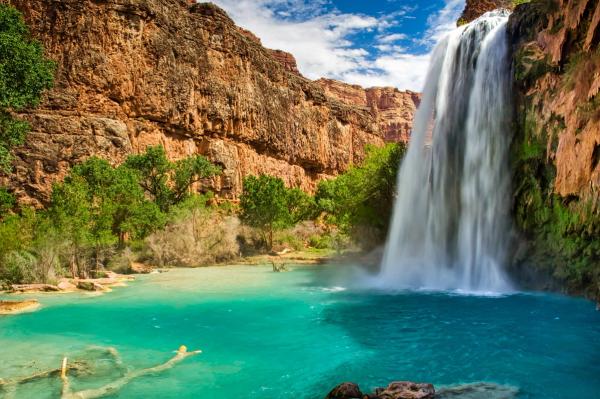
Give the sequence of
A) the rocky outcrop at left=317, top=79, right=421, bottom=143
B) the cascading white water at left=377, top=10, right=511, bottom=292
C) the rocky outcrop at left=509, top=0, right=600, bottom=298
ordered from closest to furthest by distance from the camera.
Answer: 1. the rocky outcrop at left=509, top=0, right=600, bottom=298
2. the cascading white water at left=377, top=10, right=511, bottom=292
3. the rocky outcrop at left=317, top=79, right=421, bottom=143

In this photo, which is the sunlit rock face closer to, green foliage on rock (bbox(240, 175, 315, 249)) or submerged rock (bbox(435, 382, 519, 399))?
submerged rock (bbox(435, 382, 519, 399))

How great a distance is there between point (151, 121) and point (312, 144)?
26659 mm

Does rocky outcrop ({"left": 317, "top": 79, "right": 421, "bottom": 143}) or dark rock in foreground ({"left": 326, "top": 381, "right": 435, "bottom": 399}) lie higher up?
rocky outcrop ({"left": 317, "top": 79, "right": 421, "bottom": 143})

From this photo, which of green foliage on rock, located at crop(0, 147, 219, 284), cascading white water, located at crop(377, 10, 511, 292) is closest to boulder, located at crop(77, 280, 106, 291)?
green foliage on rock, located at crop(0, 147, 219, 284)

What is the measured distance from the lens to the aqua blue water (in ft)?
21.5

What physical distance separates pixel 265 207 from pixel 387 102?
4031 inches

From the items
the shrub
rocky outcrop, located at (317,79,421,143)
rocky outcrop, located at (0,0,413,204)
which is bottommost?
the shrub

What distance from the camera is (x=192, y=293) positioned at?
16141 millimetres

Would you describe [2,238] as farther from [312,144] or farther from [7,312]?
[312,144]

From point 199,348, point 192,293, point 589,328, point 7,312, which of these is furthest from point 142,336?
point 589,328

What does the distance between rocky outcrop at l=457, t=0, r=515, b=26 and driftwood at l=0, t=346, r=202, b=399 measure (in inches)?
1544

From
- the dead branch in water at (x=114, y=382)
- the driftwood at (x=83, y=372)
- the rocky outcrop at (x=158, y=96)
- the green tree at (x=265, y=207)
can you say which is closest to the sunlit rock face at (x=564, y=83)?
the dead branch in water at (x=114, y=382)

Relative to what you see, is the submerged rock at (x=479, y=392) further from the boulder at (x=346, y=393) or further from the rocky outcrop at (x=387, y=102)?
the rocky outcrop at (x=387, y=102)

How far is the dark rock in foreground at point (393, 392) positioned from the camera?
214 inches
